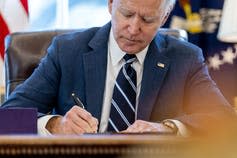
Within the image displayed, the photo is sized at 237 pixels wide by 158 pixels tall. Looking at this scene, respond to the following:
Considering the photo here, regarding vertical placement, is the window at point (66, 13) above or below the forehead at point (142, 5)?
below

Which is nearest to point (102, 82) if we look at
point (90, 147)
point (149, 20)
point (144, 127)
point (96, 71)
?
point (96, 71)

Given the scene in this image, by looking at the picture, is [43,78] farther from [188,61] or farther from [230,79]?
[230,79]

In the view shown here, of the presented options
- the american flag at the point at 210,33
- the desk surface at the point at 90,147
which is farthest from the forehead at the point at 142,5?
the desk surface at the point at 90,147

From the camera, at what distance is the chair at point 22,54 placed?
2.11 meters

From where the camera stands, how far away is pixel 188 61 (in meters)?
1.99

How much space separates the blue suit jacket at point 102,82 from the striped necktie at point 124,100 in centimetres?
4

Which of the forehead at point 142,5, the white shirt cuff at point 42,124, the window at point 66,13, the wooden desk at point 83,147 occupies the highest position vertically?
the wooden desk at point 83,147

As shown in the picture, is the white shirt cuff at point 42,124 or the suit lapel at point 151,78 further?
the suit lapel at point 151,78

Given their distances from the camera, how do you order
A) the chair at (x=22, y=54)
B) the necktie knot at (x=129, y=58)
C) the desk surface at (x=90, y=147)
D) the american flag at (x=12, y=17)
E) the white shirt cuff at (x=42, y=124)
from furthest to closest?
1. the american flag at (x=12, y=17)
2. the chair at (x=22, y=54)
3. the necktie knot at (x=129, y=58)
4. the white shirt cuff at (x=42, y=124)
5. the desk surface at (x=90, y=147)

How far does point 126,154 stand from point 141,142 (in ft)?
0.08

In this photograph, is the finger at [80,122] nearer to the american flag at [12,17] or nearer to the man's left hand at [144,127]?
the man's left hand at [144,127]

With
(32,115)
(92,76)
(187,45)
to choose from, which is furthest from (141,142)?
(187,45)

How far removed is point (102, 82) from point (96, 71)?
0.18 feet

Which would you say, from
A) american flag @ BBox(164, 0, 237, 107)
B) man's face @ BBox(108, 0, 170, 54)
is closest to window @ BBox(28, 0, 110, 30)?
american flag @ BBox(164, 0, 237, 107)
